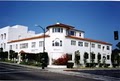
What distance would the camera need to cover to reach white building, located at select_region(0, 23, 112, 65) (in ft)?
161

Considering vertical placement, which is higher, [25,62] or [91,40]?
[91,40]

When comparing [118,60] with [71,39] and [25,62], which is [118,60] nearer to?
[71,39]

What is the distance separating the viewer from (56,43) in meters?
48.9

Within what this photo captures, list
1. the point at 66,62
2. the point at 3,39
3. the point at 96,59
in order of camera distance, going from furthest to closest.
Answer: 1. the point at 3,39
2. the point at 96,59
3. the point at 66,62

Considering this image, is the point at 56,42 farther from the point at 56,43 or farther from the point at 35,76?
the point at 35,76


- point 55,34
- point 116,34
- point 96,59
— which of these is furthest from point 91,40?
point 116,34

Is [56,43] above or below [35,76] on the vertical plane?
above

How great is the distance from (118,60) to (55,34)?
24235 mm

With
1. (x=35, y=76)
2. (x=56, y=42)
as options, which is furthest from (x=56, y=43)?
(x=35, y=76)

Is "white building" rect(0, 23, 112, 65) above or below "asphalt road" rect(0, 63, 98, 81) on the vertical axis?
above

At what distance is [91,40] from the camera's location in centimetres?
5847

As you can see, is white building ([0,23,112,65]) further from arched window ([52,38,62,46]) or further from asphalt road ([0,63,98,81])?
asphalt road ([0,63,98,81])

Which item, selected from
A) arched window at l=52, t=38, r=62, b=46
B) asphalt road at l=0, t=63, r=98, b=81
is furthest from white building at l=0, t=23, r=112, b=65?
asphalt road at l=0, t=63, r=98, b=81

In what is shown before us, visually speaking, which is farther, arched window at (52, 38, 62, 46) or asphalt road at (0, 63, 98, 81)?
arched window at (52, 38, 62, 46)
